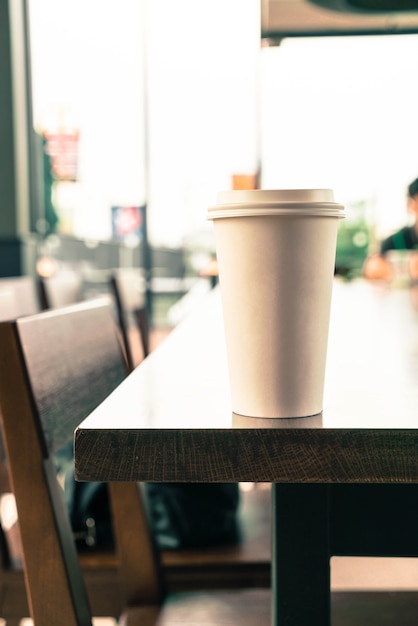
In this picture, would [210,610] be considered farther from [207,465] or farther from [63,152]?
[63,152]

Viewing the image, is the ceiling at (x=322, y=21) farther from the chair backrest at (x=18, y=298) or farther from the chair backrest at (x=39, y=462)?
the chair backrest at (x=39, y=462)

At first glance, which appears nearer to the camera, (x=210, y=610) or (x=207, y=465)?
(x=207, y=465)

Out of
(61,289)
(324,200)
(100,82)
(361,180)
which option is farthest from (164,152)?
(324,200)

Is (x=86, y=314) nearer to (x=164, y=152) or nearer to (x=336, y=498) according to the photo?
(x=336, y=498)

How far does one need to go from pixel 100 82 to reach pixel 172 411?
7.16 meters

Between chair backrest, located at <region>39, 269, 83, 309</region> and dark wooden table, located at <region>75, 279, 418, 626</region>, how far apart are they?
3.70 feet

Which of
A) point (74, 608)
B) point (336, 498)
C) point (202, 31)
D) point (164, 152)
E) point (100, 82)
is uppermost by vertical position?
point (202, 31)

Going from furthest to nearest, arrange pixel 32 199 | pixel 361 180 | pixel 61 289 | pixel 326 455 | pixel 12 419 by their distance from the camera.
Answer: pixel 361 180 → pixel 32 199 → pixel 61 289 → pixel 12 419 → pixel 326 455

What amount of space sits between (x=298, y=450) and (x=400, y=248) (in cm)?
348

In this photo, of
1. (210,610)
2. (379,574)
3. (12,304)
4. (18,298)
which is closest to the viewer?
(210,610)

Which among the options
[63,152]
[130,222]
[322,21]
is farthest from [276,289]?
[63,152]

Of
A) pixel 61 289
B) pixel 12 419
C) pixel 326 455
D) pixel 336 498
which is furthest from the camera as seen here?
pixel 61 289

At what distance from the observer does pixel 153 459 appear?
45 centimetres

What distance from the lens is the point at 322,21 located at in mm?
2848
